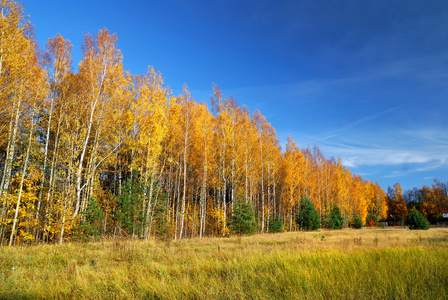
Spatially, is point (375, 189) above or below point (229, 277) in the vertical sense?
above

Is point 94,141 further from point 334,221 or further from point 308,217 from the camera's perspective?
point 334,221

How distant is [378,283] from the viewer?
3.33 meters

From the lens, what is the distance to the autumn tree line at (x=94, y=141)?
436 inches

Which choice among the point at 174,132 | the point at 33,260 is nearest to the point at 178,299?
the point at 33,260

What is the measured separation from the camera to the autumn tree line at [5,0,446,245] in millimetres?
11086

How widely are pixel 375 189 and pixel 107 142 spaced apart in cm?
6778

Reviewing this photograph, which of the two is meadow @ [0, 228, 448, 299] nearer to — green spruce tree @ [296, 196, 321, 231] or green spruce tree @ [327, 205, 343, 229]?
green spruce tree @ [296, 196, 321, 231]

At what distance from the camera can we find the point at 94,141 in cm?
1398

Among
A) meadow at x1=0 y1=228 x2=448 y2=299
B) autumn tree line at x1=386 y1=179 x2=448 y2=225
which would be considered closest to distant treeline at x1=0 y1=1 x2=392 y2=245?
meadow at x1=0 y1=228 x2=448 y2=299

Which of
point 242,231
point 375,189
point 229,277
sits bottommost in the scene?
point 242,231

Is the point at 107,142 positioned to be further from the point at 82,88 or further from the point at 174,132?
the point at 174,132

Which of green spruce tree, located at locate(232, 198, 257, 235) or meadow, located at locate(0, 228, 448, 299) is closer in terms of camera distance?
meadow, located at locate(0, 228, 448, 299)

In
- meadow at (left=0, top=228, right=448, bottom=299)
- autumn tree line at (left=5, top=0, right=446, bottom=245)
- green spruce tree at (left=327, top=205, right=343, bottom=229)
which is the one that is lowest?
green spruce tree at (left=327, top=205, right=343, bottom=229)

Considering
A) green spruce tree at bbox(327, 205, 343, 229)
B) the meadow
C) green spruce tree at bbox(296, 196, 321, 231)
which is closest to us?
the meadow
